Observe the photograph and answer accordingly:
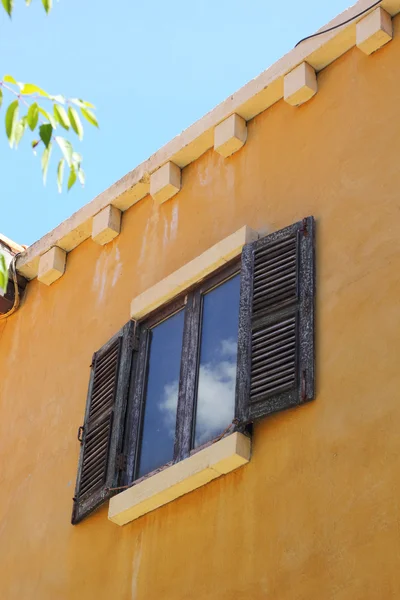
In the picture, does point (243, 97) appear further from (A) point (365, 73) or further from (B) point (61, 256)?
(B) point (61, 256)

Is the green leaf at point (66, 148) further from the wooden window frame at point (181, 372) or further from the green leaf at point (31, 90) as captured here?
the wooden window frame at point (181, 372)

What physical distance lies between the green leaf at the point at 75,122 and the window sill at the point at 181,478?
2627 millimetres

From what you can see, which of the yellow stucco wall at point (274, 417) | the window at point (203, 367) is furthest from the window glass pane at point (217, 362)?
the yellow stucco wall at point (274, 417)

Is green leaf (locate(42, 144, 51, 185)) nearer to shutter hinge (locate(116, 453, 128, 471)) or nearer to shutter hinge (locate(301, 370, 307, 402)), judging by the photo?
shutter hinge (locate(301, 370, 307, 402))

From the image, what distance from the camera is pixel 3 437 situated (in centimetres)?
943

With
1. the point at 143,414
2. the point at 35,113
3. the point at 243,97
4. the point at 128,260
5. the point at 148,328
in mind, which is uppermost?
the point at 243,97

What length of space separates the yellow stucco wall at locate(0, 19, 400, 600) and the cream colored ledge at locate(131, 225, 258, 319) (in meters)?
0.16

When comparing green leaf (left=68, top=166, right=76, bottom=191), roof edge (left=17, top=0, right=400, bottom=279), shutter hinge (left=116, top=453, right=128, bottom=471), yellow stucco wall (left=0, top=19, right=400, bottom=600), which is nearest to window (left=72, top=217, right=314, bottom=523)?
shutter hinge (left=116, top=453, right=128, bottom=471)

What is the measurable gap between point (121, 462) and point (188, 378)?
0.66m

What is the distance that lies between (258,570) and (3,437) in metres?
3.35

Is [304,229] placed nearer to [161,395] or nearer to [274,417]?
[274,417]

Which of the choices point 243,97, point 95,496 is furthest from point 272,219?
point 95,496

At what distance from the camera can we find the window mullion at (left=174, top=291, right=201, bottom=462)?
25.0 ft

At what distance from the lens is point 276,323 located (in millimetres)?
7305
